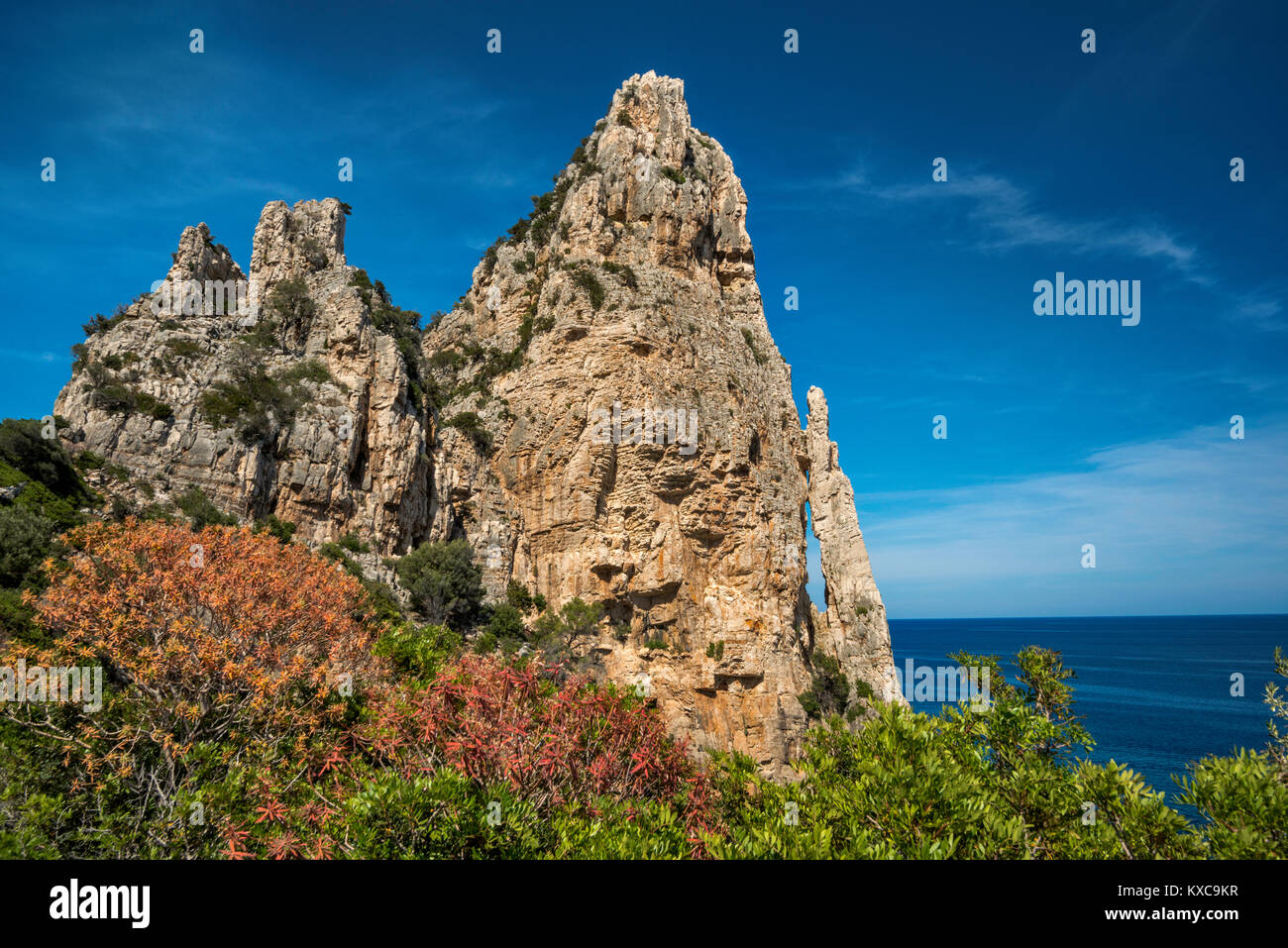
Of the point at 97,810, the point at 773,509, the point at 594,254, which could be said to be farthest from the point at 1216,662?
the point at 97,810

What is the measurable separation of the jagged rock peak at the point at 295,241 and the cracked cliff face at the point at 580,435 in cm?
11

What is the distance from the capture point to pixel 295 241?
115 ft

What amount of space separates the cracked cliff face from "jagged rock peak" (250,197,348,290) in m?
0.11

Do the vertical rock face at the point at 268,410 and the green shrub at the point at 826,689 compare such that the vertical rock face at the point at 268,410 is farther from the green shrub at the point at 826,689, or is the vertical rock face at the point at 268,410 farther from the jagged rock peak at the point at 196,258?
the green shrub at the point at 826,689

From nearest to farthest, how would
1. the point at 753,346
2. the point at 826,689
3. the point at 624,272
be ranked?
the point at 624,272 → the point at 826,689 → the point at 753,346

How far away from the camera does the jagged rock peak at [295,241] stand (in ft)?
111

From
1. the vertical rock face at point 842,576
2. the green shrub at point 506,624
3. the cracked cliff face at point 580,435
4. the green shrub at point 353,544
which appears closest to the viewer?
the green shrub at point 353,544

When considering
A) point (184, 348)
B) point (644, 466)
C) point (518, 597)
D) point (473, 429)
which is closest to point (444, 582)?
point (518, 597)

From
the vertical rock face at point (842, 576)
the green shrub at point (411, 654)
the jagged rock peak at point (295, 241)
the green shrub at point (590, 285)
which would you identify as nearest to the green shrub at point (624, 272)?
the green shrub at point (590, 285)

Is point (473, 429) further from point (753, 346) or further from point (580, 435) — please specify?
point (753, 346)

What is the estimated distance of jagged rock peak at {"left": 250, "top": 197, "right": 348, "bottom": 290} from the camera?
1330 inches

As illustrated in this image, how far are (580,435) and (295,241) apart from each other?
21.6 metres

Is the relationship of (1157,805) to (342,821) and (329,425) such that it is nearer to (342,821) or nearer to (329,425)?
(342,821)
